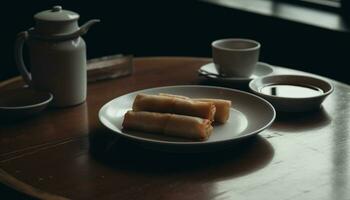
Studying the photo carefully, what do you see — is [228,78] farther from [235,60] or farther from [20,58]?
[20,58]

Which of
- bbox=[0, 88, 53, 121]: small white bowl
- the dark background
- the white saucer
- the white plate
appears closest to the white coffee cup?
the white saucer

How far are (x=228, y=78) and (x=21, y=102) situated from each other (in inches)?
18.3

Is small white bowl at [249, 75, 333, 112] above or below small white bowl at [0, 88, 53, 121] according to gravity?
above

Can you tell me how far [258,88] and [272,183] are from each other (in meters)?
0.42

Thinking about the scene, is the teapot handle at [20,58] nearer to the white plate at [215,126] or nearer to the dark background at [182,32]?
the white plate at [215,126]

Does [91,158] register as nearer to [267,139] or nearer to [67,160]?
[67,160]

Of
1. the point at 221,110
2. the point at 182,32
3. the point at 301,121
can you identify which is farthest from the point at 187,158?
the point at 182,32

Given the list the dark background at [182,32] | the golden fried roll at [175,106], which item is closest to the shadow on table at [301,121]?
the golden fried roll at [175,106]

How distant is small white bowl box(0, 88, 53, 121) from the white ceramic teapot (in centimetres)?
2

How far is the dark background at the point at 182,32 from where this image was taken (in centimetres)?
216

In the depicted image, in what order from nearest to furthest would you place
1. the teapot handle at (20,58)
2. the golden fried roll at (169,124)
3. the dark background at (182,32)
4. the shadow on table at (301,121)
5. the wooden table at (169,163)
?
the wooden table at (169,163) → the golden fried roll at (169,124) → the shadow on table at (301,121) → the teapot handle at (20,58) → the dark background at (182,32)

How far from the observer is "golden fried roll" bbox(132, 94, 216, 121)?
1.07 metres

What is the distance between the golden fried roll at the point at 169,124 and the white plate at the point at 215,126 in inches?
0.4

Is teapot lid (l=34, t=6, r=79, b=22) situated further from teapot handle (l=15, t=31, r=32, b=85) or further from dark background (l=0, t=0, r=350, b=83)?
dark background (l=0, t=0, r=350, b=83)
